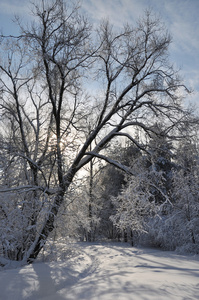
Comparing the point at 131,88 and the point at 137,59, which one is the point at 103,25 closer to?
the point at 137,59

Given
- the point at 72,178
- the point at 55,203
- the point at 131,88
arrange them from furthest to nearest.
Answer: the point at 131,88 → the point at 72,178 → the point at 55,203

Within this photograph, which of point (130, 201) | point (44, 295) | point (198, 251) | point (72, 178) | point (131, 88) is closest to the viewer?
point (44, 295)

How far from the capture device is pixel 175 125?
8266mm

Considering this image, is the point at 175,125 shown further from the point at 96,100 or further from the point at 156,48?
the point at 96,100

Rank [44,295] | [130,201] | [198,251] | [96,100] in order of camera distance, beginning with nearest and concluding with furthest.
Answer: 1. [44,295]
2. [130,201]
3. [96,100]
4. [198,251]

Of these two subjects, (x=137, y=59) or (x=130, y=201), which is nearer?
(x=130, y=201)

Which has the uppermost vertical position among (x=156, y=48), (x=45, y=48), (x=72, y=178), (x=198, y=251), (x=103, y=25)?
(x=103, y=25)

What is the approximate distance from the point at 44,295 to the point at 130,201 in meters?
3.44

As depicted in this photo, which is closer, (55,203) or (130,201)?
(130,201)

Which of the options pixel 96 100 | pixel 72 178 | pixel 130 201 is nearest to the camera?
pixel 130 201

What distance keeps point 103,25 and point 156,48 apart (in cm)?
213

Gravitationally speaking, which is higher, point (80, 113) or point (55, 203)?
point (80, 113)

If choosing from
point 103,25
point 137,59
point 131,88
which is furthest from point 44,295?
point 103,25

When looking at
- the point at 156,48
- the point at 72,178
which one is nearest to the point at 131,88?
the point at 156,48
